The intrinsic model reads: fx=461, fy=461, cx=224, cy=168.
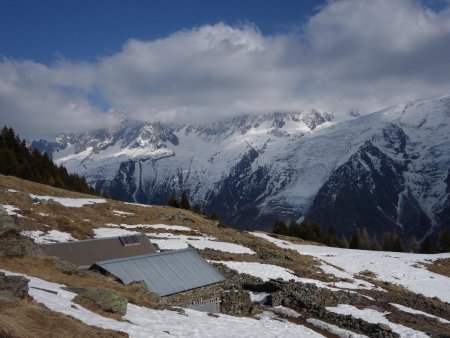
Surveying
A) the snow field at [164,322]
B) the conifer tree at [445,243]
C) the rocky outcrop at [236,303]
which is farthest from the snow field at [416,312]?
the conifer tree at [445,243]

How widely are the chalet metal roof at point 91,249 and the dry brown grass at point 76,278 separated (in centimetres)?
617

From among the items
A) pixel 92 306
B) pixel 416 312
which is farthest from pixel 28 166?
pixel 92 306

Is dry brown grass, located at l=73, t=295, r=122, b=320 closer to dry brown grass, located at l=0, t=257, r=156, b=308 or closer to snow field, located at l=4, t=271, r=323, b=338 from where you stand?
snow field, located at l=4, t=271, r=323, b=338

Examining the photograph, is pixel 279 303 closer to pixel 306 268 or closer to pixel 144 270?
pixel 144 270

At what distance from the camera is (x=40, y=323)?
15344 mm

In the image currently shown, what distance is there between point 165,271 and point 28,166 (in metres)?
94.7

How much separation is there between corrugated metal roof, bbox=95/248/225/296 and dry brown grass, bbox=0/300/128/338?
11.6 m

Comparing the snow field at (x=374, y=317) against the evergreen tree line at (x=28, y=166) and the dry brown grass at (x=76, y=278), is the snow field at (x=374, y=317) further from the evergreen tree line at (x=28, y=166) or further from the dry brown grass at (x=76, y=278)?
the evergreen tree line at (x=28, y=166)

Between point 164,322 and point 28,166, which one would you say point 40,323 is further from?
point 28,166

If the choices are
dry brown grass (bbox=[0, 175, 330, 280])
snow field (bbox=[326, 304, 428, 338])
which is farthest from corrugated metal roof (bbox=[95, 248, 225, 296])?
dry brown grass (bbox=[0, 175, 330, 280])

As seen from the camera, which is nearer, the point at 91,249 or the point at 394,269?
the point at 91,249

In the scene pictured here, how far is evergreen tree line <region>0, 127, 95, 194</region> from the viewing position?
10881cm

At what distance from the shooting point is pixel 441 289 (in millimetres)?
57062

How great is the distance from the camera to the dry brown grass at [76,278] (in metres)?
25.2
